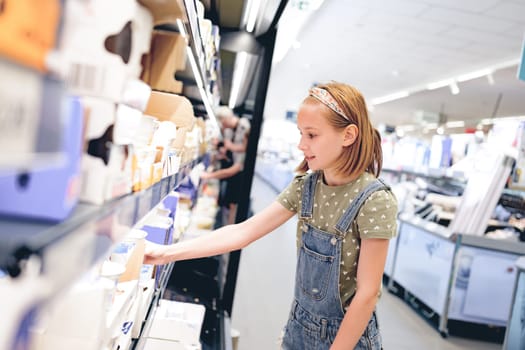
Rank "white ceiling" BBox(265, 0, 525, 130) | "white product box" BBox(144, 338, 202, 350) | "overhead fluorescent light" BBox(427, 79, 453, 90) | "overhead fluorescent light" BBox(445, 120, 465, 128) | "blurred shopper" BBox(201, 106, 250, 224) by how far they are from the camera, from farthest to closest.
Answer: "overhead fluorescent light" BBox(445, 120, 465, 128)
"overhead fluorescent light" BBox(427, 79, 453, 90)
"white ceiling" BBox(265, 0, 525, 130)
"blurred shopper" BBox(201, 106, 250, 224)
"white product box" BBox(144, 338, 202, 350)

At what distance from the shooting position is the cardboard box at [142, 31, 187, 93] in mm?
1082

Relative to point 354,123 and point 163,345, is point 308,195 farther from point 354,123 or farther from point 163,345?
point 163,345

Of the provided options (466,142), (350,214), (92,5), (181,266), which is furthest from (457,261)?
(92,5)

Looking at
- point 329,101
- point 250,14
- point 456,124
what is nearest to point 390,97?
point 456,124

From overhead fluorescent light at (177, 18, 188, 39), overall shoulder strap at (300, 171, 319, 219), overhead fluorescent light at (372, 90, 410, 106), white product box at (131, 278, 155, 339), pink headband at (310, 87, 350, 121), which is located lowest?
white product box at (131, 278, 155, 339)

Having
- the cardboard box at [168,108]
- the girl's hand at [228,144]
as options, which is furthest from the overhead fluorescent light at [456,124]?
the cardboard box at [168,108]

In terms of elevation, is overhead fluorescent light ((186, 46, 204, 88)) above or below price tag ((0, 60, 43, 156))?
above

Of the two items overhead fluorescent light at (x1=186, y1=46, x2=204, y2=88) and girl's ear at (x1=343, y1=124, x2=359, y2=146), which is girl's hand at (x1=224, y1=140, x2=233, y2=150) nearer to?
overhead fluorescent light at (x1=186, y1=46, x2=204, y2=88)

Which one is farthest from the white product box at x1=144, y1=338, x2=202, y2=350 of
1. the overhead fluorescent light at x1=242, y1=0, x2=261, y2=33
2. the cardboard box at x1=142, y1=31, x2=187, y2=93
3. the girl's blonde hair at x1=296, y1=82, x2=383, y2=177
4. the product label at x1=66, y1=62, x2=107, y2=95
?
the overhead fluorescent light at x1=242, y1=0, x2=261, y2=33

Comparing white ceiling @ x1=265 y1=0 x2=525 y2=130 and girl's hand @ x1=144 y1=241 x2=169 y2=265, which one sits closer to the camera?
girl's hand @ x1=144 y1=241 x2=169 y2=265

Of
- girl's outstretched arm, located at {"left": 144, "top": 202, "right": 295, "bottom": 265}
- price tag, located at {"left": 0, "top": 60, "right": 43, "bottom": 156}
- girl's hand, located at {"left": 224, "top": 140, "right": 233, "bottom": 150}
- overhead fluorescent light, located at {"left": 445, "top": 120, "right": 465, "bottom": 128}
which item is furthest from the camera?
overhead fluorescent light, located at {"left": 445, "top": 120, "right": 465, "bottom": 128}

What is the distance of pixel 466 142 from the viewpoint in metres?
4.93

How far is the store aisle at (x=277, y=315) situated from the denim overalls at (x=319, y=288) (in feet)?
5.43

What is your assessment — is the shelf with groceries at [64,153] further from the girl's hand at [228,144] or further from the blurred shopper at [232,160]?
the girl's hand at [228,144]
